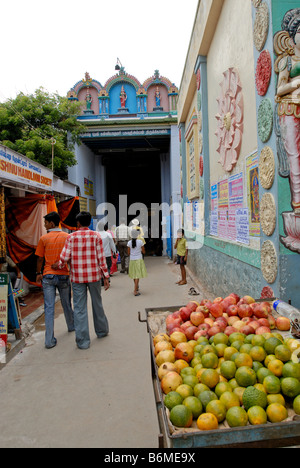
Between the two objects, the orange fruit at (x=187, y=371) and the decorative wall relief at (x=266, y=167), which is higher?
the decorative wall relief at (x=266, y=167)

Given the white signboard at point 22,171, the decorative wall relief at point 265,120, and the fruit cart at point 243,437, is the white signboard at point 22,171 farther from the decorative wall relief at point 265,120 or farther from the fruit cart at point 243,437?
the fruit cart at point 243,437

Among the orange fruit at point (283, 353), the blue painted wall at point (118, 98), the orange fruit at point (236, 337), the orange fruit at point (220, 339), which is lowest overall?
the orange fruit at point (220, 339)

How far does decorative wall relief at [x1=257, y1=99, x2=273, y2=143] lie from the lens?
3123 millimetres

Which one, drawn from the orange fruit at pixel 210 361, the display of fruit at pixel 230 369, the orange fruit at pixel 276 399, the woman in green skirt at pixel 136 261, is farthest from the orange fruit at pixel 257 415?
the woman in green skirt at pixel 136 261

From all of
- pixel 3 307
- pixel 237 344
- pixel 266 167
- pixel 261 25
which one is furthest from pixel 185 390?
pixel 261 25

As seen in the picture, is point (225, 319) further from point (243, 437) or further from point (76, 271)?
point (76, 271)

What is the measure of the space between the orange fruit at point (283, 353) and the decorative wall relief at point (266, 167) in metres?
1.85

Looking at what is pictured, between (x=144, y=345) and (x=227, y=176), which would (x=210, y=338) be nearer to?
(x=144, y=345)

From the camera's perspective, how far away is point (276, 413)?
143 cm

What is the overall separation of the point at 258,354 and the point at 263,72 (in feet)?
9.17

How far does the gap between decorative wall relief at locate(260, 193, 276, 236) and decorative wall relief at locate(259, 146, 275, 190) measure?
0.41 ft

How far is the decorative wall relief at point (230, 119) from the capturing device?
458 cm

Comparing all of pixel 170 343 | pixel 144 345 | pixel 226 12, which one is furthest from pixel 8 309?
pixel 226 12

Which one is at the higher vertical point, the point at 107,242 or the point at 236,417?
the point at 107,242
